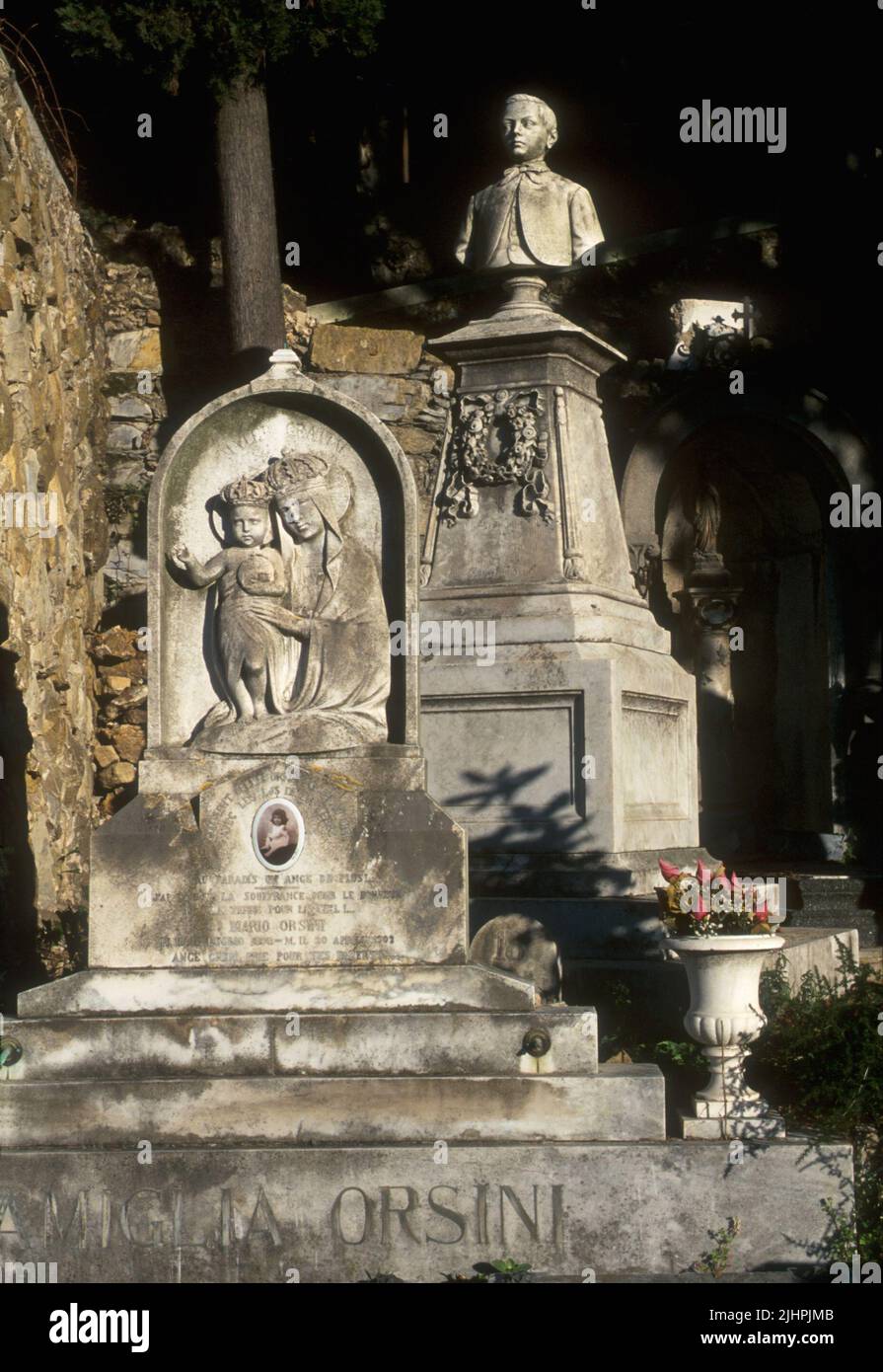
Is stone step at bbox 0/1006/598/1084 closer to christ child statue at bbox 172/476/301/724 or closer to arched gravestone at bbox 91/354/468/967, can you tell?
arched gravestone at bbox 91/354/468/967

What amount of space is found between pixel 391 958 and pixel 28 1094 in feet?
4.89

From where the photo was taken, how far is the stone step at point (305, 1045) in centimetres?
685

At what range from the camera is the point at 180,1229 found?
6.56 metres

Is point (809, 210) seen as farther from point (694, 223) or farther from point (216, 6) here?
point (216, 6)

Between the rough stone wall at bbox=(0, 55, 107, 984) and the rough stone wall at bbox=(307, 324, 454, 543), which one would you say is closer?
the rough stone wall at bbox=(0, 55, 107, 984)

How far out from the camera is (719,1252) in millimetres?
6480

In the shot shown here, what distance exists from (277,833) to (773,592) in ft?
26.9

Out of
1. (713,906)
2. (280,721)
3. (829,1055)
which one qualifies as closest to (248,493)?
(280,721)

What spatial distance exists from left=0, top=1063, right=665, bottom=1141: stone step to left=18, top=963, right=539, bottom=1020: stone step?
321 millimetres

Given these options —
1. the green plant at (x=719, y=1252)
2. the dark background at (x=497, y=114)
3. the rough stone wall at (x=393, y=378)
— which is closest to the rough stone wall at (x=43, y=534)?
the dark background at (x=497, y=114)

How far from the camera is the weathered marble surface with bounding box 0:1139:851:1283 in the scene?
6.53m

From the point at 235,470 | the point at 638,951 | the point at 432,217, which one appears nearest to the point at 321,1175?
the point at 638,951

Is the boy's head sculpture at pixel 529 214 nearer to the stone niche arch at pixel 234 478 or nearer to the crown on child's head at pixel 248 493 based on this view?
the stone niche arch at pixel 234 478

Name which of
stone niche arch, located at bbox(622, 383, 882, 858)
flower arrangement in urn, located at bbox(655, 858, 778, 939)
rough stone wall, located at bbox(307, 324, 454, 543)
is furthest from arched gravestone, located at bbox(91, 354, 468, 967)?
rough stone wall, located at bbox(307, 324, 454, 543)
